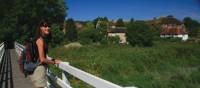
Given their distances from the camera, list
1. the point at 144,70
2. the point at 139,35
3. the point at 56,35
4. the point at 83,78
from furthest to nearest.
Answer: the point at 139,35
the point at 56,35
the point at 144,70
the point at 83,78

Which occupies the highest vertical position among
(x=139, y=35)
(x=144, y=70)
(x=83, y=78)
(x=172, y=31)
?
(x=83, y=78)

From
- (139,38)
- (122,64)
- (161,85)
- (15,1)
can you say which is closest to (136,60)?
(122,64)

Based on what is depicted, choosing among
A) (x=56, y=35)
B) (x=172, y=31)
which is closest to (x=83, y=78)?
(x=56, y=35)

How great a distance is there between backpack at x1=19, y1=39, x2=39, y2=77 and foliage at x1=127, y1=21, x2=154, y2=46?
83051 millimetres

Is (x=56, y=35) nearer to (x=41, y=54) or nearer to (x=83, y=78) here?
(x=41, y=54)

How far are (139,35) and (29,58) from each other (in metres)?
85.8

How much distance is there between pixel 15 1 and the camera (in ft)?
232

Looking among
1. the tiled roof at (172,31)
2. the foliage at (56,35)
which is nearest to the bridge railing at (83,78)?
the foliage at (56,35)

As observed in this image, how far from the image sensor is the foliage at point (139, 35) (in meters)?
91.2

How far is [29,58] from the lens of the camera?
24.1 ft

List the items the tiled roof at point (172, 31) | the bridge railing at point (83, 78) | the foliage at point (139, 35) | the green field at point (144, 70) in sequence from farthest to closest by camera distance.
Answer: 1. the tiled roof at point (172, 31)
2. the foliage at point (139, 35)
3. the green field at point (144, 70)
4. the bridge railing at point (83, 78)

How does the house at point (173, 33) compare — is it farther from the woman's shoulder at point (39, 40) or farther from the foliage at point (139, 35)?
the woman's shoulder at point (39, 40)

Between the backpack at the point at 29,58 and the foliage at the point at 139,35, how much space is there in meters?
83.1

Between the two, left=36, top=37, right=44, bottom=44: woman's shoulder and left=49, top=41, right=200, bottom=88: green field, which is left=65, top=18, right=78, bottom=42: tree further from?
left=36, top=37, right=44, bottom=44: woman's shoulder
